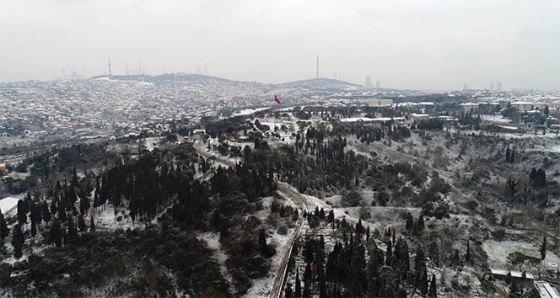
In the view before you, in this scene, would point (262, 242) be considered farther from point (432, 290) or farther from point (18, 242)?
point (18, 242)

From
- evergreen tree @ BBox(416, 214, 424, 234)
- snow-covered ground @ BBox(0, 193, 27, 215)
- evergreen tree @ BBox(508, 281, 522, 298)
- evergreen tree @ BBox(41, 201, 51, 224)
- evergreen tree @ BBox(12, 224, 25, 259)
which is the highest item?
evergreen tree @ BBox(41, 201, 51, 224)

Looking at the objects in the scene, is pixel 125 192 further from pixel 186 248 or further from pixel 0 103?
pixel 0 103

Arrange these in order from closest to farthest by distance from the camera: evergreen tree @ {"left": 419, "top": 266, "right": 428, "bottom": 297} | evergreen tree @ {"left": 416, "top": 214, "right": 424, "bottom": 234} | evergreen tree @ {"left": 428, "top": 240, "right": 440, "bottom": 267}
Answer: evergreen tree @ {"left": 419, "top": 266, "right": 428, "bottom": 297} < evergreen tree @ {"left": 428, "top": 240, "right": 440, "bottom": 267} < evergreen tree @ {"left": 416, "top": 214, "right": 424, "bottom": 234}

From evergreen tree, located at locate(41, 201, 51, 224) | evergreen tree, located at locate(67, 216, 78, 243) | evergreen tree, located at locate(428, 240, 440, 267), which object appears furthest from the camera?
evergreen tree, located at locate(41, 201, 51, 224)

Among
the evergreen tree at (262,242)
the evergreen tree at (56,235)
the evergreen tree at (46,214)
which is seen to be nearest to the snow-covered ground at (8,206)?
the evergreen tree at (46,214)

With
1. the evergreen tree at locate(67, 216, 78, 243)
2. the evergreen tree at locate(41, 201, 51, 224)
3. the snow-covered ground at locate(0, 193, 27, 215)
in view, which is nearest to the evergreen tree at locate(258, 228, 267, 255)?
the evergreen tree at locate(67, 216, 78, 243)

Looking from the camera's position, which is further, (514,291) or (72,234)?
(72,234)

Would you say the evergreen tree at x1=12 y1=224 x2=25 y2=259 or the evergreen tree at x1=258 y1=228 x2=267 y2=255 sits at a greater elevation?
the evergreen tree at x1=258 y1=228 x2=267 y2=255

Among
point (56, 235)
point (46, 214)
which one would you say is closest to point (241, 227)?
point (56, 235)

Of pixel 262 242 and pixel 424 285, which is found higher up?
pixel 262 242

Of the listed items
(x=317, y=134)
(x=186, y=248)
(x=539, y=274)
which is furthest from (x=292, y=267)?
(x=317, y=134)

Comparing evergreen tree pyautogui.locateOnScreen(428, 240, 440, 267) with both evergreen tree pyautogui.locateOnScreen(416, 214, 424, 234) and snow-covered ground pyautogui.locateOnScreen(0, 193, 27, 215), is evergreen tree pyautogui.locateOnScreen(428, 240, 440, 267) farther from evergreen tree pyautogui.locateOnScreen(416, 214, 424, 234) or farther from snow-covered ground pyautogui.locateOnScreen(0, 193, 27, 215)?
snow-covered ground pyautogui.locateOnScreen(0, 193, 27, 215)
